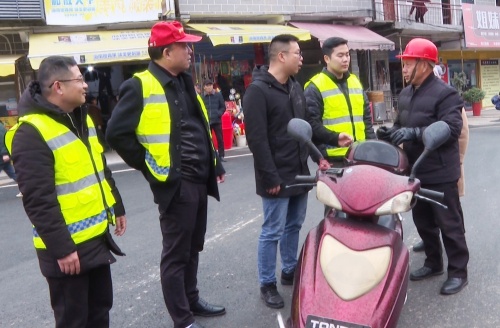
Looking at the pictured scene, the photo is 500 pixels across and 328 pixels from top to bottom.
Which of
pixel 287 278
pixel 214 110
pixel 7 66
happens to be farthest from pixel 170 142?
pixel 7 66

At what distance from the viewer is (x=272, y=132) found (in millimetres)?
3920

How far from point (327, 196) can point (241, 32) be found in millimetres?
11856

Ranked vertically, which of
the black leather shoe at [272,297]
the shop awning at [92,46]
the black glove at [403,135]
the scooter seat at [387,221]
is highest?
the shop awning at [92,46]

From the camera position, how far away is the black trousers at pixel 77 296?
110 inches

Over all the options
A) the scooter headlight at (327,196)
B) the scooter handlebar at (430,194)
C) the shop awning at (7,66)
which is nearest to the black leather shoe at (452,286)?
the scooter handlebar at (430,194)

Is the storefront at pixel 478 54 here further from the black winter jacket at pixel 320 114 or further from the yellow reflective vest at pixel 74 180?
the yellow reflective vest at pixel 74 180

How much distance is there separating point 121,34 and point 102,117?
2560mm

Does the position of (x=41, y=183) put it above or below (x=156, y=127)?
below

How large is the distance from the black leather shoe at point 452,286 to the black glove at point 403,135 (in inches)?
46.9

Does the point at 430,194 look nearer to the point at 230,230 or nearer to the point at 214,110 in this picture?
the point at 230,230

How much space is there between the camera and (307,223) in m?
6.26

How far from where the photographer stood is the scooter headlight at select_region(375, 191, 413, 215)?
2.54m

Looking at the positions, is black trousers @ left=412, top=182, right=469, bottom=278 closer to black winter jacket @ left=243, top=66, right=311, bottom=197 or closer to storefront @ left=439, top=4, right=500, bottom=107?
black winter jacket @ left=243, top=66, right=311, bottom=197

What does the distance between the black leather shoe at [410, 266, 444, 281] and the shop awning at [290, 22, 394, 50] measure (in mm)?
12042
